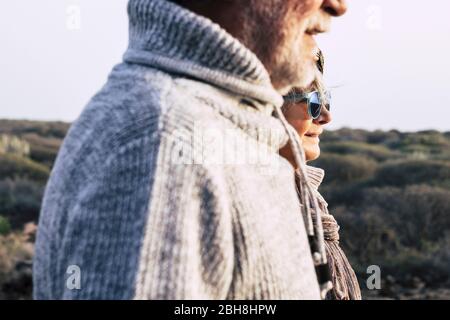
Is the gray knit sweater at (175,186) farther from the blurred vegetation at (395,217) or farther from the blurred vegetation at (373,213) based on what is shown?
the blurred vegetation at (395,217)

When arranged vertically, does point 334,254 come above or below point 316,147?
below

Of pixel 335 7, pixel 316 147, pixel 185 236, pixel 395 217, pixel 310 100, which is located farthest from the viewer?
pixel 395 217

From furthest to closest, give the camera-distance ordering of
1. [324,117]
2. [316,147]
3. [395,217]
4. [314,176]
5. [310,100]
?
[395,217] → [324,117] → [316,147] → [310,100] → [314,176]

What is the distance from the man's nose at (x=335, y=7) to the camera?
2.43 metres

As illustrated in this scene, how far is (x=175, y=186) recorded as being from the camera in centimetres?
190

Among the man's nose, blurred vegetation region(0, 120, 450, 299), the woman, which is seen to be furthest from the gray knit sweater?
blurred vegetation region(0, 120, 450, 299)

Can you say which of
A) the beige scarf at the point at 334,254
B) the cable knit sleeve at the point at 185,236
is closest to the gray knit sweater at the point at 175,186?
the cable knit sleeve at the point at 185,236

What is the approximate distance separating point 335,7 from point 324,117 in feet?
7.46

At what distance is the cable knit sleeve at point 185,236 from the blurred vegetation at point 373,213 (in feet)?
34.9

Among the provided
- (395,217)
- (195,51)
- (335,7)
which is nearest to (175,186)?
(195,51)

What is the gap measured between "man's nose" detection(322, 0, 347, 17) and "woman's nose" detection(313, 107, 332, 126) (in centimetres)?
212

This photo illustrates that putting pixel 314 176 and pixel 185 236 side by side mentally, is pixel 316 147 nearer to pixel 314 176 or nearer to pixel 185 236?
pixel 314 176
